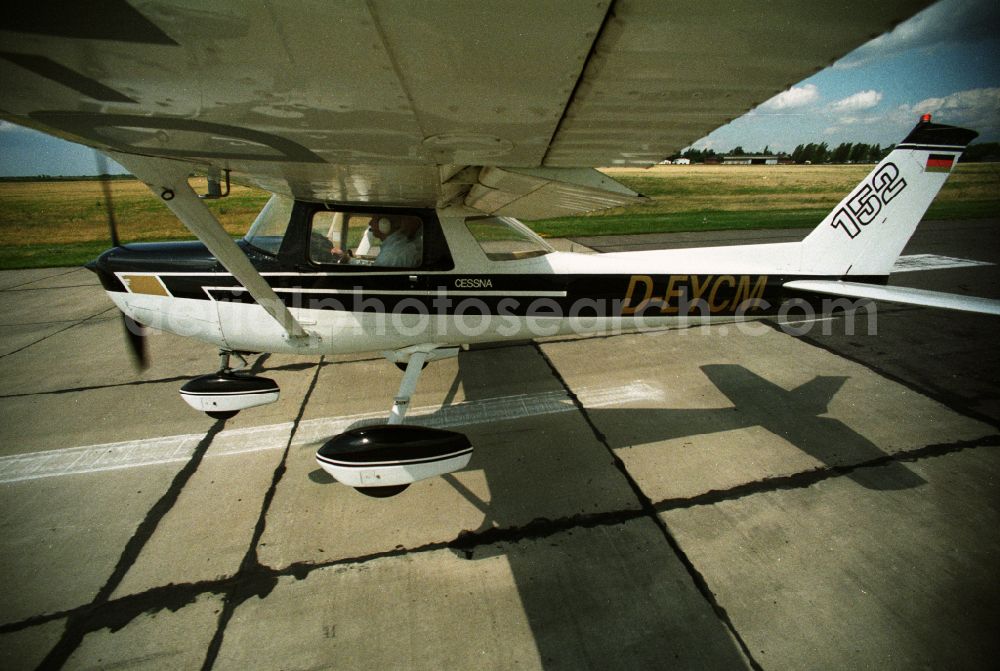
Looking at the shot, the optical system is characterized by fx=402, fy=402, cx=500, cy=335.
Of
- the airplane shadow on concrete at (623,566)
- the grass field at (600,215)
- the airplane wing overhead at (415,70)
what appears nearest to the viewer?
the airplane wing overhead at (415,70)

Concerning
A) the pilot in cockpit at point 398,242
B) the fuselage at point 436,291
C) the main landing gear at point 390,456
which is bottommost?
the main landing gear at point 390,456

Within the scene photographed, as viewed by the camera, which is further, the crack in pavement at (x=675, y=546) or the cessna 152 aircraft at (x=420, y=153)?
the crack in pavement at (x=675, y=546)

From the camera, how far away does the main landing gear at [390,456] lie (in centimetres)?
277

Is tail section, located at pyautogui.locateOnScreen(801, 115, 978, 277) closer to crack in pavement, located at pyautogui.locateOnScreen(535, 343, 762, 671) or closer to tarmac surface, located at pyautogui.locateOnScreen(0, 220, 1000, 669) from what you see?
tarmac surface, located at pyautogui.locateOnScreen(0, 220, 1000, 669)

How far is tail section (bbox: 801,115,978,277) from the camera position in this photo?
Result: 3.93m

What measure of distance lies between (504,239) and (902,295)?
11.3 ft

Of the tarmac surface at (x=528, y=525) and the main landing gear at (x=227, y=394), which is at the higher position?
the main landing gear at (x=227, y=394)

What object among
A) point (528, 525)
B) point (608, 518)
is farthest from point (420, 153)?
point (608, 518)

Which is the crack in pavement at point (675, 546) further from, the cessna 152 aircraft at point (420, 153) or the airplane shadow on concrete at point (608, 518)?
the cessna 152 aircraft at point (420, 153)

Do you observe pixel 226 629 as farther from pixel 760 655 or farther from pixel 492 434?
pixel 760 655

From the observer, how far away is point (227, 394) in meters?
3.59

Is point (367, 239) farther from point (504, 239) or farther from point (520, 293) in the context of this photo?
point (520, 293)

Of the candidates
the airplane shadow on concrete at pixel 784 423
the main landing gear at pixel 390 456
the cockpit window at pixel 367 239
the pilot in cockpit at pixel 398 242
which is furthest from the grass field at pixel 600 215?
the airplane shadow on concrete at pixel 784 423

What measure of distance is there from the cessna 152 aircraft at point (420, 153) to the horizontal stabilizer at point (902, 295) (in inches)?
1.3
